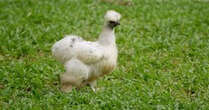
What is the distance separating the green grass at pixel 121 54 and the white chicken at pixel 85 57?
0.72ft

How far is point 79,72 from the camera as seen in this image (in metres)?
5.56

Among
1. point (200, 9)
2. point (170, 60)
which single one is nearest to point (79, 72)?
point (170, 60)

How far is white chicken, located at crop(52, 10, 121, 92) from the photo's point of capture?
220 inches

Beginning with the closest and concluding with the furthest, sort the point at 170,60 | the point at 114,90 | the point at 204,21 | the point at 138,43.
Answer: the point at 114,90, the point at 170,60, the point at 138,43, the point at 204,21

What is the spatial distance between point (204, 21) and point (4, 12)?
505cm

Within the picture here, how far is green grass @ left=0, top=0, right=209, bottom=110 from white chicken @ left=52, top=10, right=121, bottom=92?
0.22 metres

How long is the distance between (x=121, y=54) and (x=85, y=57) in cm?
268

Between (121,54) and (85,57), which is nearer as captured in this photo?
(85,57)

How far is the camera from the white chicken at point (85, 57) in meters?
5.59

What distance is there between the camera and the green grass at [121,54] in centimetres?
569

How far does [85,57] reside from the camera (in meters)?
5.58

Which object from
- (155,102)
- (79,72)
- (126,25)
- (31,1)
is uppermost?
(31,1)

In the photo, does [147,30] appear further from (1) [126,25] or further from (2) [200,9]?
(2) [200,9]

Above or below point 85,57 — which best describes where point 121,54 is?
below
